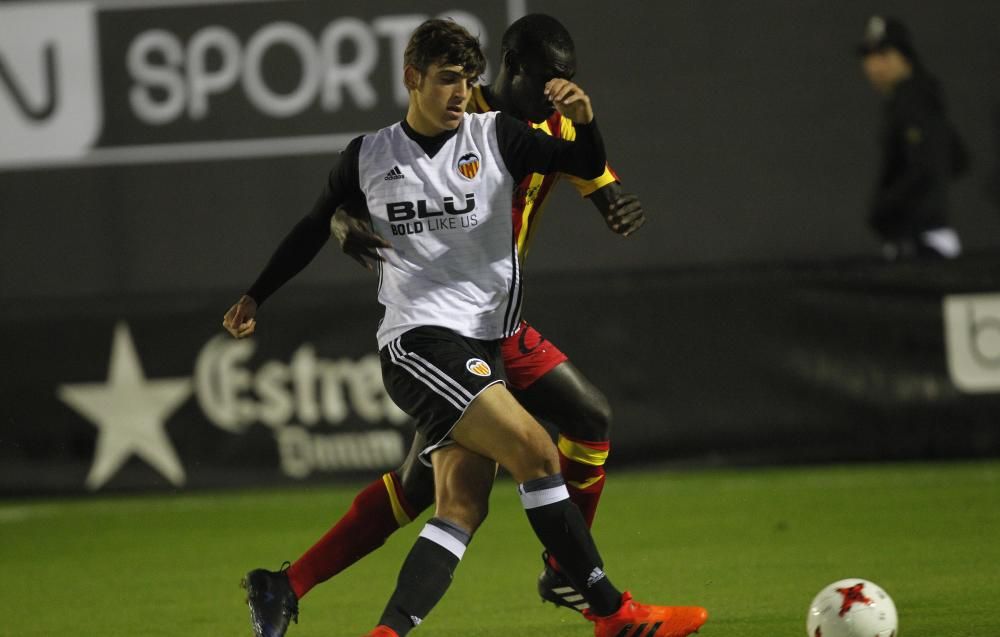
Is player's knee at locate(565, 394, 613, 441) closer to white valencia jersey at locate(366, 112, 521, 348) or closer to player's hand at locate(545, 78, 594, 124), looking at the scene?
white valencia jersey at locate(366, 112, 521, 348)

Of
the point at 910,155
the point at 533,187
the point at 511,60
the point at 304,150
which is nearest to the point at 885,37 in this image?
the point at 910,155

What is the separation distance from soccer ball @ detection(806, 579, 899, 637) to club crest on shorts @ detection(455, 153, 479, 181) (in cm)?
155

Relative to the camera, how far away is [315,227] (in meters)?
4.71

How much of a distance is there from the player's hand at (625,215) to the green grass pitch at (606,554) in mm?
1295

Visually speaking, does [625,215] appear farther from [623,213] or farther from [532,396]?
[532,396]

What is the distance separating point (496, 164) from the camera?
15.0 feet

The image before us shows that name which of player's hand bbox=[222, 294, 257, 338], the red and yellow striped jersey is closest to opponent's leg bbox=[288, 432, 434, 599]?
player's hand bbox=[222, 294, 257, 338]

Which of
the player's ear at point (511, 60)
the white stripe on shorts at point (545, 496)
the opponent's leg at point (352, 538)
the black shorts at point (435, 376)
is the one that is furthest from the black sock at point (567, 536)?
the player's ear at point (511, 60)

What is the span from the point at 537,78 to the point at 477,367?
1.12 meters

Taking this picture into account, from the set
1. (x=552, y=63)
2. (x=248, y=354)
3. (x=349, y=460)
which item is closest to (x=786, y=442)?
(x=349, y=460)

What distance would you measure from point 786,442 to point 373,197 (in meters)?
5.04

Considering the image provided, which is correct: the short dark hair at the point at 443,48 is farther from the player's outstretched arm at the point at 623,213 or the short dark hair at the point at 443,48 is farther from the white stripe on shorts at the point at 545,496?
the white stripe on shorts at the point at 545,496

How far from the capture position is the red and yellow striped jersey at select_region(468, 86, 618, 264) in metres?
4.95

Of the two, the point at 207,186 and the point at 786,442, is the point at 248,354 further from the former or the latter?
the point at 786,442
